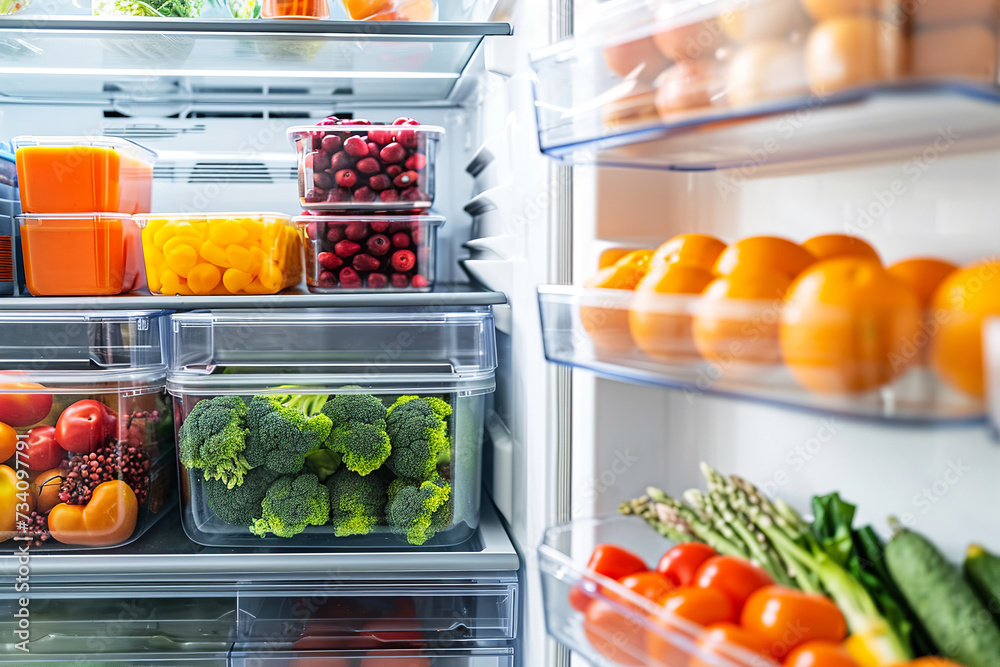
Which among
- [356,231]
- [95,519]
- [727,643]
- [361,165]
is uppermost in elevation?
[361,165]

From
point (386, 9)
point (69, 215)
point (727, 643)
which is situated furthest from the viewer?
point (386, 9)

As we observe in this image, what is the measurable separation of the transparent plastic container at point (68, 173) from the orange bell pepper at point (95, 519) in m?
0.46

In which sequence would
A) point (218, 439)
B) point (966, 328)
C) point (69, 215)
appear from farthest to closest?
point (69, 215) → point (218, 439) → point (966, 328)

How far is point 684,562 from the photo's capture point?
0.68m

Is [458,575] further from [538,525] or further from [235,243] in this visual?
[235,243]

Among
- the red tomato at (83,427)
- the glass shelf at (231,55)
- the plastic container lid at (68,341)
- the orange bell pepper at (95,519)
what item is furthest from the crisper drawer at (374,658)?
the glass shelf at (231,55)

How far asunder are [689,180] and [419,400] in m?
0.53

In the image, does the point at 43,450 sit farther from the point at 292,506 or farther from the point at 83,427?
the point at 292,506

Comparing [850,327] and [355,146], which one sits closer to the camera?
[850,327]

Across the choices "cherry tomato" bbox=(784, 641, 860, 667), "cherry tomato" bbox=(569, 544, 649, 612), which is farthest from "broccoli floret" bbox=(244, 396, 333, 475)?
"cherry tomato" bbox=(784, 641, 860, 667)

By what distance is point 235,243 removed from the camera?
1203 millimetres

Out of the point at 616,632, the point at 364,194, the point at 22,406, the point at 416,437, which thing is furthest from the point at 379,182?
the point at 616,632

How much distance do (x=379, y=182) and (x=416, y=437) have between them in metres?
0.43

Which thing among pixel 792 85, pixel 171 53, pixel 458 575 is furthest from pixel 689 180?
pixel 171 53
